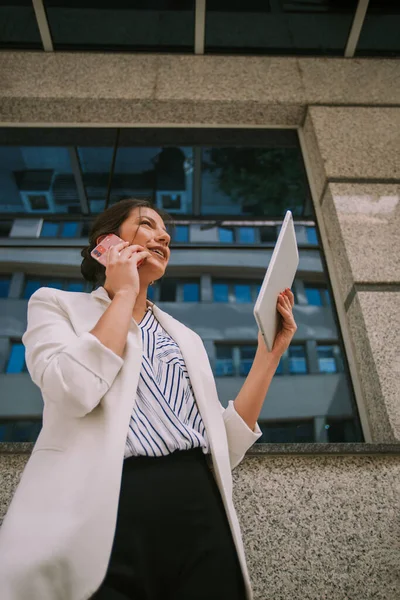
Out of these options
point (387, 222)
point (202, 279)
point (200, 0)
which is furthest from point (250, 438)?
point (200, 0)

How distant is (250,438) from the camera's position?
1.61 meters

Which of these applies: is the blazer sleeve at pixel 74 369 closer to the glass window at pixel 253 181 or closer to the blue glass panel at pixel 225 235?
the blue glass panel at pixel 225 235

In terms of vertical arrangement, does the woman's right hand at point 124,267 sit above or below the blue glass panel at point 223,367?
below

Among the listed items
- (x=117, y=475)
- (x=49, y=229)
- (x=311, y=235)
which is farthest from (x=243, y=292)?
(x=117, y=475)

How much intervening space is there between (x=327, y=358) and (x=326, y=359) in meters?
0.01

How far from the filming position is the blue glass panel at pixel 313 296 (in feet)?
11.0

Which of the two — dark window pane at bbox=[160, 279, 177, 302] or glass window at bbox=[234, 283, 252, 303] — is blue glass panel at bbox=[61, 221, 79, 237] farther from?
glass window at bbox=[234, 283, 252, 303]

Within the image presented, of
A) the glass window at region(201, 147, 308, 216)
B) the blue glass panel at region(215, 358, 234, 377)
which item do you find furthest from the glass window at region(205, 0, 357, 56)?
the blue glass panel at region(215, 358, 234, 377)

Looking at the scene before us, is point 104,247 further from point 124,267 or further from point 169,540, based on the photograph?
point 169,540

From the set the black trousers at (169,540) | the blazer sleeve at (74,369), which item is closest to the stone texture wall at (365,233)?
the black trousers at (169,540)

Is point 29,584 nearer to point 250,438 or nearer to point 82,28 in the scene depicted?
point 250,438

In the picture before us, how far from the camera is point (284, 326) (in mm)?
1720

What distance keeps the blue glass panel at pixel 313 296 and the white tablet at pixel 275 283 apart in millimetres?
1520

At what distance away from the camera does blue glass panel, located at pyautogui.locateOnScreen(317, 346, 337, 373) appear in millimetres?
3016
